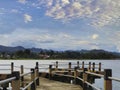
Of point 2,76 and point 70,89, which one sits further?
point 2,76

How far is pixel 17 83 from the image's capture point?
328 inches

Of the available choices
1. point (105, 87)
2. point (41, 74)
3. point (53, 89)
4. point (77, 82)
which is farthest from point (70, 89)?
point (41, 74)

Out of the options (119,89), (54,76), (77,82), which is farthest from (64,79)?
(119,89)

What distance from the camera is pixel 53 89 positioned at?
15.6 meters

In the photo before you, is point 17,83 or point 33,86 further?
point 33,86

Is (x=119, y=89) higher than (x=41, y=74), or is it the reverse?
(x=41, y=74)

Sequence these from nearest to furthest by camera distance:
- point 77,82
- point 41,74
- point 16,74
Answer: point 16,74
point 77,82
point 41,74

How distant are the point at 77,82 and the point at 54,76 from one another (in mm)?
6839

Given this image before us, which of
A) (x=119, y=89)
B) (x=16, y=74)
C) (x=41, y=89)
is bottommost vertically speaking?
(x=119, y=89)

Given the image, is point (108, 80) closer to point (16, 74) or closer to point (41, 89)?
point (16, 74)

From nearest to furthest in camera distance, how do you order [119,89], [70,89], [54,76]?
[70,89] < [54,76] < [119,89]

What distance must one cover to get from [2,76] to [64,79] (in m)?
4.76

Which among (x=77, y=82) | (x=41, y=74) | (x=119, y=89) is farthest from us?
(x=119, y=89)

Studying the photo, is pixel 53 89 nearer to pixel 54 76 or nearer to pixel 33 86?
pixel 33 86
